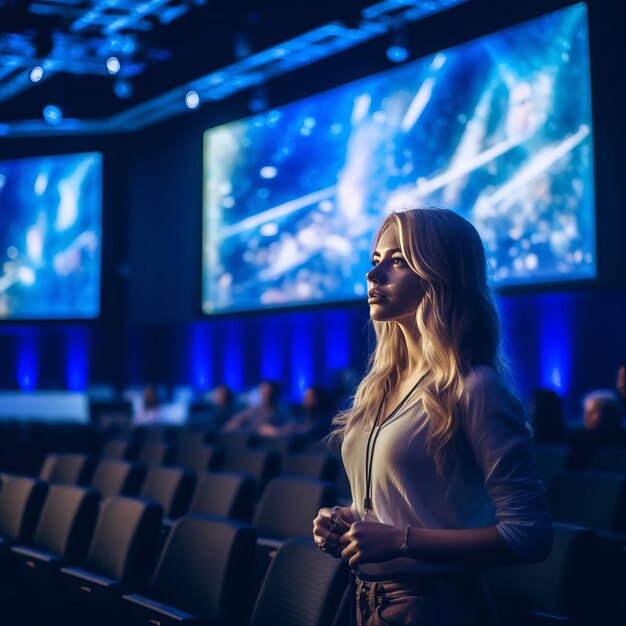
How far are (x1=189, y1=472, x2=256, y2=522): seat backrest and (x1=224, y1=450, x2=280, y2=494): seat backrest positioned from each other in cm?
91

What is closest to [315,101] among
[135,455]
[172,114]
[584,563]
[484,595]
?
[172,114]

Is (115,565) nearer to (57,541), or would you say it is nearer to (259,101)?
(57,541)

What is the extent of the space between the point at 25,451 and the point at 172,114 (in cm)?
586

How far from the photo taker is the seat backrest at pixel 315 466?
15.5ft

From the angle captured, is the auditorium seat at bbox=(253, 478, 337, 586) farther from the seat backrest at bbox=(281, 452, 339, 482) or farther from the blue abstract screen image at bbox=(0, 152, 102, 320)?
the blue abstract screen image at bbox=(0, 152, 102, 320)

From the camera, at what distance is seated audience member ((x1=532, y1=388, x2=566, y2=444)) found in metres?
5.61

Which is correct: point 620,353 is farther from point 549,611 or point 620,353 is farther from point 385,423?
point 385,423

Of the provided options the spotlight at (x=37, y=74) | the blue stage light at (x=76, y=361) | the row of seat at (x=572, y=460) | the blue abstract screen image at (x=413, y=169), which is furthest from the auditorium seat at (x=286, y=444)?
the blue stage light at (x=76, y=361)

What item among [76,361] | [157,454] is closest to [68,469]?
[157,454]

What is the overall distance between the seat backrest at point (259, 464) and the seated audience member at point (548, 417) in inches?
69.9

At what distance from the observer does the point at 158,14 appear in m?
9.83

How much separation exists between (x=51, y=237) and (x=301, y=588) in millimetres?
11724

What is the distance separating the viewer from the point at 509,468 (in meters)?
1.49

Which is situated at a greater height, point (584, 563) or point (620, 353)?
point (620, 353)
